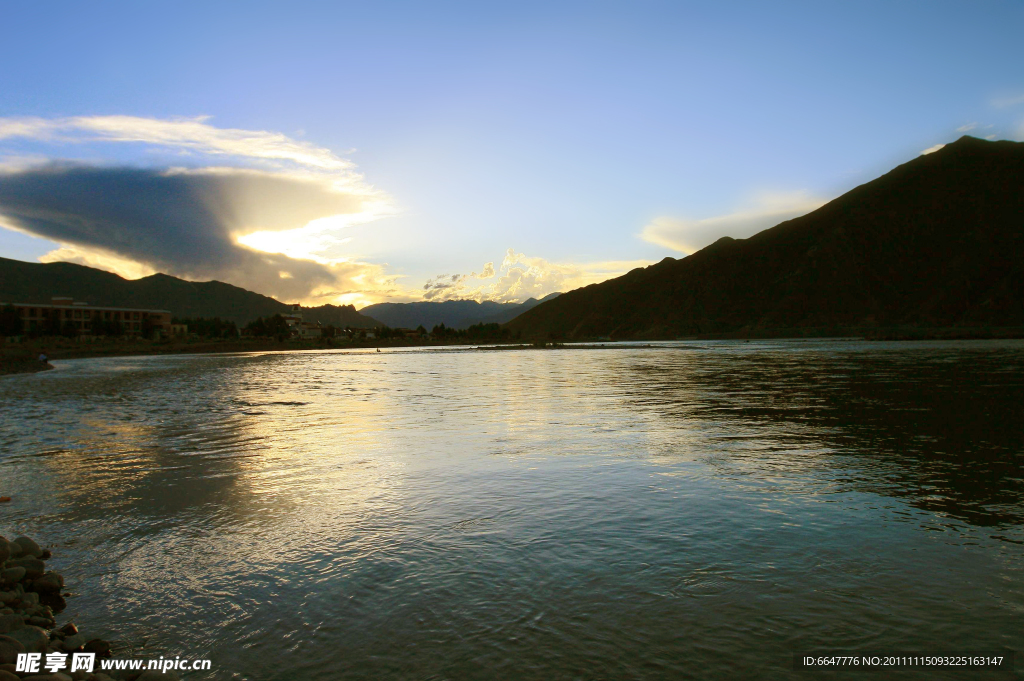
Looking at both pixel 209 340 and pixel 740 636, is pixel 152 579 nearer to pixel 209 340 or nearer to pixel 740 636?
pixel 740 636

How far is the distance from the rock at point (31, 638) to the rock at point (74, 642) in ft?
0.60

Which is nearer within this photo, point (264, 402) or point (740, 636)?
point (740, 636)

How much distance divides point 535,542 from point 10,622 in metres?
6.55

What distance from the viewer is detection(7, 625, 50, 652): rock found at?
6.42 meters

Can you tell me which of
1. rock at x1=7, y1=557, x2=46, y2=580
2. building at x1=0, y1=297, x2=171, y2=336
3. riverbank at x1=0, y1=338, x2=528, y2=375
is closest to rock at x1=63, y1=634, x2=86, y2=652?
rock at x1=7, y1=557, x2=46, y2=580

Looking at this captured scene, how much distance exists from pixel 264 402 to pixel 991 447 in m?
30.8

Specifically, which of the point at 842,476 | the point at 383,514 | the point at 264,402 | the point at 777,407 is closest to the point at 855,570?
the point at 842,476

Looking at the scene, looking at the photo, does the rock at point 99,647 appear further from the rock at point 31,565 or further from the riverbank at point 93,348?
the riverbank at point 93,348

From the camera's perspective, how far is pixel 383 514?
1153 cm

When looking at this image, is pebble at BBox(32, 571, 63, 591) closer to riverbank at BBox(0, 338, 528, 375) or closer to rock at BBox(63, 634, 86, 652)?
rock at BBox(63, 634, 86, 652)

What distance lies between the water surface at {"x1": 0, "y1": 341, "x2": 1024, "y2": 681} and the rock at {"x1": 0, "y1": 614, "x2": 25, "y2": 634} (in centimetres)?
63

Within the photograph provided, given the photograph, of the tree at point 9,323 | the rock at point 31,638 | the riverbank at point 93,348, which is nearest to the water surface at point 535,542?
the rock at point 31,638

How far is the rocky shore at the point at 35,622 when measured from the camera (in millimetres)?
5961

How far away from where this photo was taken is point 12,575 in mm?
8023
